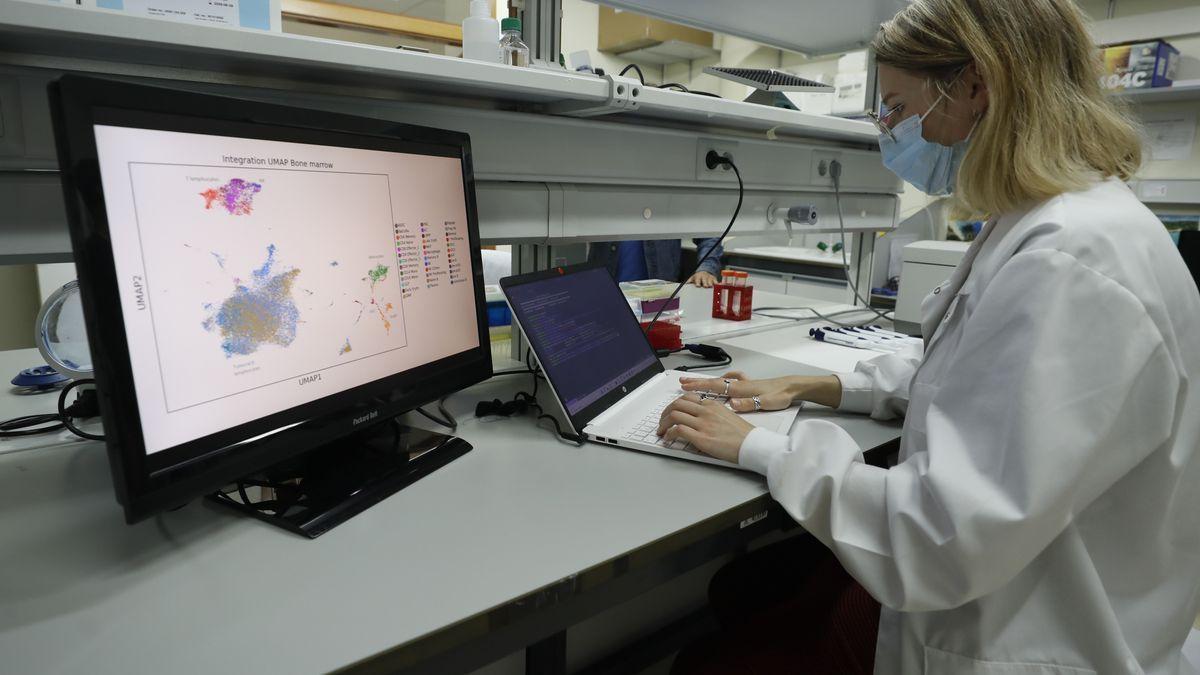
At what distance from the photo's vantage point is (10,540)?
2.10ft

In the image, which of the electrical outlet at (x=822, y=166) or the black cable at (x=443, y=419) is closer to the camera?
the black cable at (x=443, y=419)

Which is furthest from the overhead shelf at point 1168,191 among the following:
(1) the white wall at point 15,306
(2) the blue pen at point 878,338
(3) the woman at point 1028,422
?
(1) the white wall at point 15,306

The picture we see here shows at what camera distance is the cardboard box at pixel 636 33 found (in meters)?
3.78

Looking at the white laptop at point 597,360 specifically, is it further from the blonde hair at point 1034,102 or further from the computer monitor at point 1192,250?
the computer monitor at point 1192,250

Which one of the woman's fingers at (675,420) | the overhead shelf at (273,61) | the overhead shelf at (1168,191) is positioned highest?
the overhead shelf at (273,61)

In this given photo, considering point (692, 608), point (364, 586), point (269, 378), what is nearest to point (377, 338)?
point (269, 378)

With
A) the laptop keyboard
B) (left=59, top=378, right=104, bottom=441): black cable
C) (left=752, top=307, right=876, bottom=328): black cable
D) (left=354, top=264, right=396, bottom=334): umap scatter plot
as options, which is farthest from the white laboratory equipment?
(left=59, top=378, right=104, bottom=441): black cable

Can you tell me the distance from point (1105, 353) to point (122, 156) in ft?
2.85

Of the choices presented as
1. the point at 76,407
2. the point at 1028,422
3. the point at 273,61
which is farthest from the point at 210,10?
the point at 1028,422

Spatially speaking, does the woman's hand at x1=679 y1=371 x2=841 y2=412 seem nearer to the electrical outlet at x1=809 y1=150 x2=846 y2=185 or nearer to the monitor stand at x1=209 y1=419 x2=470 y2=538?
the monitor stand at x1=209 y1=419 x2=470 y2=538

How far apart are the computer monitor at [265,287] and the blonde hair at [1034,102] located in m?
0.66

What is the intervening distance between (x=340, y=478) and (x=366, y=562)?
0.61 ft

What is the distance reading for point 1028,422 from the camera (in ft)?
2.01

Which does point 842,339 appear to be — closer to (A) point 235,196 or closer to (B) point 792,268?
(A) point 235,196
